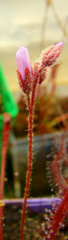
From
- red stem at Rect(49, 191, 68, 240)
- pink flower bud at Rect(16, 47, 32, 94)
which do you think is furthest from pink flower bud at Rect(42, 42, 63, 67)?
red stem at Rect(49, 191, 68, 240)

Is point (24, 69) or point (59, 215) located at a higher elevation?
point (24, 69)

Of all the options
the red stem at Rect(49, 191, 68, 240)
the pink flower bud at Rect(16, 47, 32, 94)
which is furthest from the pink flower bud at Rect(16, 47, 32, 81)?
the red stem at Rect(49, 191, 68, 240)

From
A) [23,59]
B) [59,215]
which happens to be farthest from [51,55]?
[59,215]

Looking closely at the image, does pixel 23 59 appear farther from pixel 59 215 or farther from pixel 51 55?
pixel 59 215

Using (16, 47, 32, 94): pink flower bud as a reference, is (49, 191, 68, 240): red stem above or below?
below

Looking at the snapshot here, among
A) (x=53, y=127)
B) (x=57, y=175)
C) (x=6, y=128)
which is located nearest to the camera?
(x=57, y=175)

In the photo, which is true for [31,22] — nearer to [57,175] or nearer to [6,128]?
[6,128]

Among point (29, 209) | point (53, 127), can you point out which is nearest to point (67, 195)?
point (29, 209)

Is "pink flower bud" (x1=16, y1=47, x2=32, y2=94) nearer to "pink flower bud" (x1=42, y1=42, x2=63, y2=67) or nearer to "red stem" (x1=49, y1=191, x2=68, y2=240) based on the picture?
"pink flower bud" (x1=42, y1=42, x2=63, y2=67)
